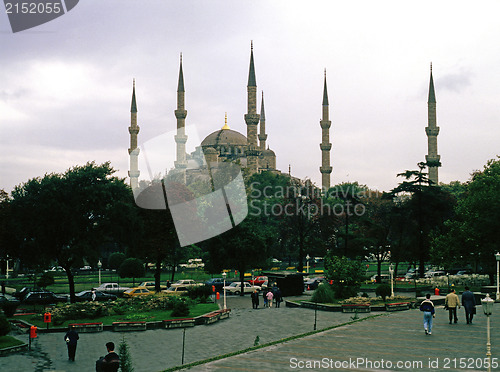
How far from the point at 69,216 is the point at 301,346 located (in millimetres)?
24591

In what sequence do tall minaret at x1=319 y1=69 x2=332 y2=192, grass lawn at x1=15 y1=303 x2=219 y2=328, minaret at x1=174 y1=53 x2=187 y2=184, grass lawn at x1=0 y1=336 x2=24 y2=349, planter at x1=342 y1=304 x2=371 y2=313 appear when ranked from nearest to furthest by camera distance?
grass lawn at x1=0 y1=336 x2=24 y2=349
grass lawn at x1=15 y1=303 x2=219 y2=328
planter at x1=342 y1=304 x2=371 y2=313
minaret at x1=174 y1=53 x2=187 y2=184
tall minaret at x1=319 y1=69 x2=332 y2=192

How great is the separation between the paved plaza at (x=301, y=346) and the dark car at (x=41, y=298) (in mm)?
13697

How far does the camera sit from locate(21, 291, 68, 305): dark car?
39.3m

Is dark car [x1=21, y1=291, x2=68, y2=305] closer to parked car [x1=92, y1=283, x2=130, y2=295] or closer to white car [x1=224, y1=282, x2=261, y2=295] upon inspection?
parked car [x1=92, y1=283, x2=130, y2=295]

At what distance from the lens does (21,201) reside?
40.8 metres

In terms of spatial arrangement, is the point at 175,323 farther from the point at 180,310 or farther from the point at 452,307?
the point at 452,307

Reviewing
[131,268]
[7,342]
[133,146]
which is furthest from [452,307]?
[133,146]

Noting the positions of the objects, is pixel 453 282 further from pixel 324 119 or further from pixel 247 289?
pixel 324 119

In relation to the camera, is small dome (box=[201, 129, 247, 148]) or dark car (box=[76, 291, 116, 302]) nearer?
dark car (box=[76, 291, 116, 302])

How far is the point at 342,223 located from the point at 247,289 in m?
33.8

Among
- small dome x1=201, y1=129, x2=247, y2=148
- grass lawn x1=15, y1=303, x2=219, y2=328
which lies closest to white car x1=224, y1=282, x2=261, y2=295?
grass lawn x1=15, y1=303, x2=219, y2=328

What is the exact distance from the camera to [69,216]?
39.6m

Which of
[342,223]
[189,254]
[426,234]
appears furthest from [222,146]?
[426,234]

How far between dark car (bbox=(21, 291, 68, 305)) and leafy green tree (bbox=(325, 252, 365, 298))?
1863 cm
